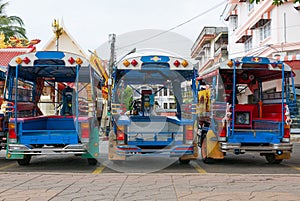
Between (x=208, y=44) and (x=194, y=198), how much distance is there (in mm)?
37272

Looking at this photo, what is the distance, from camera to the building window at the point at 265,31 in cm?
2432

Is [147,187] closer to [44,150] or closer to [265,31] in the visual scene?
[44,150]

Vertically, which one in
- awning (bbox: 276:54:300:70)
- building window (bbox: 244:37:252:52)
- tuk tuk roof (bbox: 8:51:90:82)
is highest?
building window (bbox: 244:37:252:52)

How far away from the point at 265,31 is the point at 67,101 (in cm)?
1723

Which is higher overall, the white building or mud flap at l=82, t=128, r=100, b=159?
the white building

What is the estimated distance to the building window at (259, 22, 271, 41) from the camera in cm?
2432

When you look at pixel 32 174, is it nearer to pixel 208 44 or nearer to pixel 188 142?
pixel 188 142

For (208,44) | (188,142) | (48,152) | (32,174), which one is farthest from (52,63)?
(208,44)

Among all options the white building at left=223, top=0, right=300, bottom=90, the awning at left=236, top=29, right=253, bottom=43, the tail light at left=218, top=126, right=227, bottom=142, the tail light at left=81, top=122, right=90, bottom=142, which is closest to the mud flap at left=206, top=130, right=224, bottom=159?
the tail light at left=218, top=126, right=227, bottom=142

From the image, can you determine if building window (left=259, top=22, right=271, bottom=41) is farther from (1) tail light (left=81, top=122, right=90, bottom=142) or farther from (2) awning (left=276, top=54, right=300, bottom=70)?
(1) tail light (left=81, top=122, right=90, bottom=142)

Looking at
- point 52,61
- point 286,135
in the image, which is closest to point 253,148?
point 286,135

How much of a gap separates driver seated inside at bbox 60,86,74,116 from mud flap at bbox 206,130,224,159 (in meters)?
4.23

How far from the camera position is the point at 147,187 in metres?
6.79

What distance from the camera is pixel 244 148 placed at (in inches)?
372
